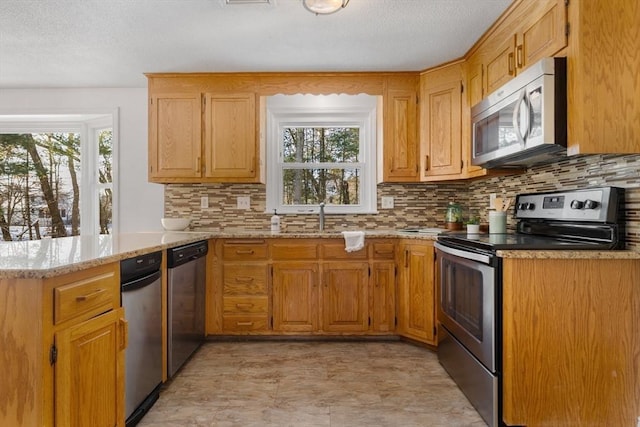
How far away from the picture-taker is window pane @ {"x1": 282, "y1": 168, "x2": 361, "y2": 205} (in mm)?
3617

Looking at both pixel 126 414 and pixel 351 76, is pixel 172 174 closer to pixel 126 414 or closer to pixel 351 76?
A: pixel 351 76

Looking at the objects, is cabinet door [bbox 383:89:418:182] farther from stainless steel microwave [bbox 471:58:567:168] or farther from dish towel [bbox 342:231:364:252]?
stainless steel microwave [bbox 471:58:567:168]

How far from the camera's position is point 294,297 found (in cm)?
300

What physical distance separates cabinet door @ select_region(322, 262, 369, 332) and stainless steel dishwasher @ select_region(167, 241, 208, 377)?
0.92 m

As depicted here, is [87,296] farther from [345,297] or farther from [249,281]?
[345,297]

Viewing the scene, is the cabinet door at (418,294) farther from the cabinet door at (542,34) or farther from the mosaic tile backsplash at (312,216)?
the cabinet door at (542,34)

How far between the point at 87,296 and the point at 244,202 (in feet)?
7.19

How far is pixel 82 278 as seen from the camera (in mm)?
1381

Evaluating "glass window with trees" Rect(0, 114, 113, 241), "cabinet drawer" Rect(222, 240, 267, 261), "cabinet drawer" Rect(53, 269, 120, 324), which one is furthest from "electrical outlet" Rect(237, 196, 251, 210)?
"cabinet drawer" Rect(53, 269, 120, 324)

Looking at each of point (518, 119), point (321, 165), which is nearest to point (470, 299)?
point (518, 119)

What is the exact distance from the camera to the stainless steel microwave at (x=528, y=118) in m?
1.79

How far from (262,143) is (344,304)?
4.99 feet

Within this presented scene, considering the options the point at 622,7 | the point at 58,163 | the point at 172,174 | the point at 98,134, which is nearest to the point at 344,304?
the point at 172,174

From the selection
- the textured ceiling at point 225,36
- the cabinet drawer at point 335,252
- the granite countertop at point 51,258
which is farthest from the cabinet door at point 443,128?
the granite countertop at point 51,258
